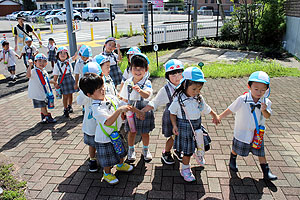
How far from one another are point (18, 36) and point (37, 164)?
675cm

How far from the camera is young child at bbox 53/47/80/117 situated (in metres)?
5.18

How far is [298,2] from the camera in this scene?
10.9 metres

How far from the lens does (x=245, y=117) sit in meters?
3.13

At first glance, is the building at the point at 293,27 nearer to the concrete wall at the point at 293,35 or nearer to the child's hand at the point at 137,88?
the concrete wall at the point at 293,35

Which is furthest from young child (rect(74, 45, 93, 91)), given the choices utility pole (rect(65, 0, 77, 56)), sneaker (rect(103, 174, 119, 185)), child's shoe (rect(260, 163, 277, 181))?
child's shoe (rect(260, 163, 277, 181))

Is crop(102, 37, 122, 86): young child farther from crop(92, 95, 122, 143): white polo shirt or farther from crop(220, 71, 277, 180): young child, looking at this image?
crop(220, 71, 277, 180): young child

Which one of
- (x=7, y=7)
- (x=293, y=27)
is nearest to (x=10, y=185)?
(x=293, y=27)

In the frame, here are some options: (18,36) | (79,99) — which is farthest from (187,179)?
(18,36)

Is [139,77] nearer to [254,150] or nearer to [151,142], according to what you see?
[151,142]

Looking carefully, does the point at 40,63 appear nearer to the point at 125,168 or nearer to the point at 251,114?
the point at 125,168

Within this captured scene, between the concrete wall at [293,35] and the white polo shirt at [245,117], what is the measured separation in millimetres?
9008

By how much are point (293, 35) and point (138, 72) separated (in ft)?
34.8

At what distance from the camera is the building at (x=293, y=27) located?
10.6m

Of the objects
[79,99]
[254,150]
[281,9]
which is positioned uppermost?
[281,9]
